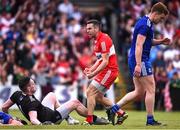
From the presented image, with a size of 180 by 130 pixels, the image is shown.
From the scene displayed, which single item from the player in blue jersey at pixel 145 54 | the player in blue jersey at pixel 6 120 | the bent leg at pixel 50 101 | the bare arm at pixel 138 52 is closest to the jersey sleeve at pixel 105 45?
the player in blue jersey at pixel 145 54

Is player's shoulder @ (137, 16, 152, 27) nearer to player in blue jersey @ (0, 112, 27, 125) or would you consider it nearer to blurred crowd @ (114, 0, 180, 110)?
player in blue jersey @ (0, 112, 27, 125)

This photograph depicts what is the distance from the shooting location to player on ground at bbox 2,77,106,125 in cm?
1481

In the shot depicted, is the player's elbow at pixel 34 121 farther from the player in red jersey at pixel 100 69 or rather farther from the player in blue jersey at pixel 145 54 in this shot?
the player in blue jersey at pixel 145 54

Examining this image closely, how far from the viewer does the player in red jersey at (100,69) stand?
51.4 feet

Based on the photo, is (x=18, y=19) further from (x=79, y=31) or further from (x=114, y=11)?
(x=114, y=11)

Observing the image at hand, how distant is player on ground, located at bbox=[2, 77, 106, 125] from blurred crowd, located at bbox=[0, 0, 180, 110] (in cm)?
1112

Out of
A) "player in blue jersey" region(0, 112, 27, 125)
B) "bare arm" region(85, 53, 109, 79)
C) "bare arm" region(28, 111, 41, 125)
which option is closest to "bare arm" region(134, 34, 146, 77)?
"bare arm" region(85, 53, 109, 79)

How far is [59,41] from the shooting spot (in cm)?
2839

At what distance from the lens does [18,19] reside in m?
29.5

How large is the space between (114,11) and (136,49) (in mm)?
16993

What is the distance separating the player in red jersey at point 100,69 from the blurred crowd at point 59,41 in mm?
10723

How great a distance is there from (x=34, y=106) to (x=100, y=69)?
167cm

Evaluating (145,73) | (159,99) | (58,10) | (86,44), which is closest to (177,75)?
(159,99)

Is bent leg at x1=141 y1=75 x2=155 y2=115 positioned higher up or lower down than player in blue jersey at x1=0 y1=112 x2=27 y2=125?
higher up
